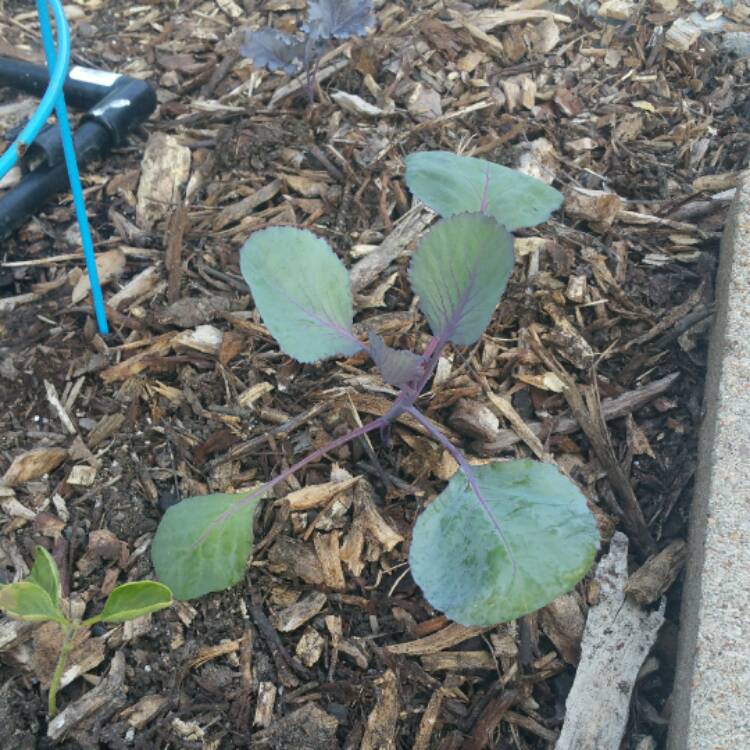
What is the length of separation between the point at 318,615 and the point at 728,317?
79 cm

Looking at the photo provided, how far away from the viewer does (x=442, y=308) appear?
3.94 feet

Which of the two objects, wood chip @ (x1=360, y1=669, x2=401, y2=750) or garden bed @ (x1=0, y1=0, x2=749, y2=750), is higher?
garden bed @ (x1=0, y1=0, x2=749, y2=750)

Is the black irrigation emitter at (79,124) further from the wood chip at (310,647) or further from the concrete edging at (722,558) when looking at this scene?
the concrete edging at (722,558)

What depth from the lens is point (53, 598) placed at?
100 cm

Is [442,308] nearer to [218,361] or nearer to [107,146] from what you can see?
[218,361]

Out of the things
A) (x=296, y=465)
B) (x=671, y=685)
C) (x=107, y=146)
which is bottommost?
(x=671, y=685)

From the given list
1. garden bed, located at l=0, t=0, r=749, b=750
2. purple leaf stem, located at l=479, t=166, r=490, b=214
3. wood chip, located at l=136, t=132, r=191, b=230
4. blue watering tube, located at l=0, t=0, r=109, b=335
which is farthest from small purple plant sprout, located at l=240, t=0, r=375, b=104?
purple leaf stem, located at l=479, t=166, r=490, b=214

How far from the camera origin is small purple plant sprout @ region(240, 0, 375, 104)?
1719 mm

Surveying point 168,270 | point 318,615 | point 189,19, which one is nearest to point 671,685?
point 318,615

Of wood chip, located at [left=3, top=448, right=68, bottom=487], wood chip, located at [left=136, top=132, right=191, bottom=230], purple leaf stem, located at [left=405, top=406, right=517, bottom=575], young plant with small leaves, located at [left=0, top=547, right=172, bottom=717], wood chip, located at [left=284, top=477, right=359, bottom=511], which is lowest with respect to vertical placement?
wood chip, located at [left=284, top=477, right=359, bottom=511]

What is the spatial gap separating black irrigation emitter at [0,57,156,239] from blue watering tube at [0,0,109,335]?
30cm

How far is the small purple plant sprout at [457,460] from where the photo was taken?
1.00m

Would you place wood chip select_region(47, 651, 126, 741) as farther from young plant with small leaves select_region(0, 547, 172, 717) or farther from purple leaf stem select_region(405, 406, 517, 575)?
purple leaf stem select_region(405, 406, 517, 575)

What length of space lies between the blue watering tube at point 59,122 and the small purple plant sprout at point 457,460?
0.31 meters
